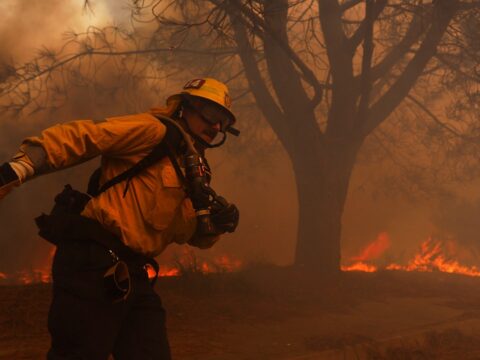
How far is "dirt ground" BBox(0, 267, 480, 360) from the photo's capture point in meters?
4.52

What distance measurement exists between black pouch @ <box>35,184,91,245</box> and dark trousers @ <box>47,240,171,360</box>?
57mm

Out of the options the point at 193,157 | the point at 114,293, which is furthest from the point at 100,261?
the point at 193,157

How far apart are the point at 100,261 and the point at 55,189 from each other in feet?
35.2

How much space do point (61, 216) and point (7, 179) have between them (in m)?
0.37

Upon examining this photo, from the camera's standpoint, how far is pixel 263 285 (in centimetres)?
738

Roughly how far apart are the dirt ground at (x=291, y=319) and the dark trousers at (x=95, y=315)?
1.90 m

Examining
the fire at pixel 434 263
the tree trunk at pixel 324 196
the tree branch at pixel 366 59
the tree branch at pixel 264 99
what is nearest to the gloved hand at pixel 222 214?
the tree branch at pixel 366 59

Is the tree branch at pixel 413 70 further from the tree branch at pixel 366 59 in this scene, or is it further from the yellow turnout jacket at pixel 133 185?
the yellow turnout jacket at pixel 133 185

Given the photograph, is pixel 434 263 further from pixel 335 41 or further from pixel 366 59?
pixel 366 59

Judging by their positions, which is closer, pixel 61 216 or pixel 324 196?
pixel 61 216

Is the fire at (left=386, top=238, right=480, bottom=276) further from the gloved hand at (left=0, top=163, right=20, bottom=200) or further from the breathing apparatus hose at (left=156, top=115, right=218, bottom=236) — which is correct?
the gloved hand at (left=0, top=163, right=20, bottom=200)

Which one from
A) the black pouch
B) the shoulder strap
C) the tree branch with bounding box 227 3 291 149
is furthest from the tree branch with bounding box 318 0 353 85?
the black pouch

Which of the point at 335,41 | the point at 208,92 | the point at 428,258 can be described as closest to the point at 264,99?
the point at 335,41

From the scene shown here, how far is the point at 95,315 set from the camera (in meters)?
2.14
